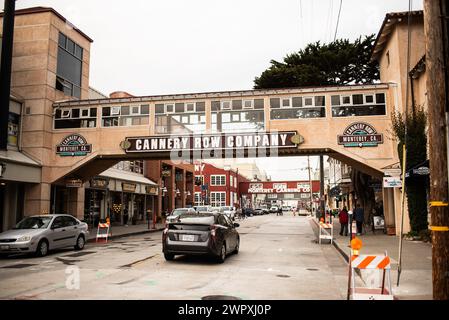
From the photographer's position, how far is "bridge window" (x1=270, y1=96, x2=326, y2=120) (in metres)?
23.0

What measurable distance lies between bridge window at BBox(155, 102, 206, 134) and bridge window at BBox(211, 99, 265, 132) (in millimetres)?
800

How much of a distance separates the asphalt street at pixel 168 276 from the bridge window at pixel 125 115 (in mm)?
10988

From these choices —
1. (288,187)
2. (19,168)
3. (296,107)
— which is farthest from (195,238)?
(288,187)

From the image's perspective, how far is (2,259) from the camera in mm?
14188

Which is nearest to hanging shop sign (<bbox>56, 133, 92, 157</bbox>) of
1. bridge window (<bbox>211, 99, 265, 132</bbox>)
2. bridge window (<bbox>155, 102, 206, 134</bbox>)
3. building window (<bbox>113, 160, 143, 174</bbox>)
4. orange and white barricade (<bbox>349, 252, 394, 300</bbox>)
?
bridge window (<bbox>155, 102, 206, 134</bbox>)

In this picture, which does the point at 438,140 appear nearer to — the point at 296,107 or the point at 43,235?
the point at 43,235

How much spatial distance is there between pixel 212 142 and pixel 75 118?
8809 millimetres

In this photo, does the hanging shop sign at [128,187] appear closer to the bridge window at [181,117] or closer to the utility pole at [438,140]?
the bridge window at [181,117]

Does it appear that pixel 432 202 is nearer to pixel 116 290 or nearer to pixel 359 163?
pixel 116 290

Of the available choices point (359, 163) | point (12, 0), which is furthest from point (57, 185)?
point (359, 163)

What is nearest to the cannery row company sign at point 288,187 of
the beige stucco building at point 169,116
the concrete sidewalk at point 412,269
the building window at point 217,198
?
the building window at point 217,198

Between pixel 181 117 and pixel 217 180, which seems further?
pixel 217 180

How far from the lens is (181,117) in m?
24.4

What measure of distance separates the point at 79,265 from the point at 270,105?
14.7 meters
